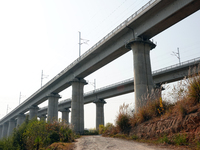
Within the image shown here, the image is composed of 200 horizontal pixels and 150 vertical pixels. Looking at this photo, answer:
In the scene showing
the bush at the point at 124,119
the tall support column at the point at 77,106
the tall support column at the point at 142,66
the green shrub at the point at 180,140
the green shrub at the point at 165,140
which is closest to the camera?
the green shrub at the point at 180,140

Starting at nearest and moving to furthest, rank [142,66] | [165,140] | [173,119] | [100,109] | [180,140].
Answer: [180,140] < [165,140] < [173,119] < [142,66] < [100,109]

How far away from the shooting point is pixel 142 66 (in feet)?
72.7

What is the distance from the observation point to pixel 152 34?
74.0ft

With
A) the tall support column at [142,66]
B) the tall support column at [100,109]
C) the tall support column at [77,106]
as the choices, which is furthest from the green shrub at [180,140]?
the tall support column at [100,109]

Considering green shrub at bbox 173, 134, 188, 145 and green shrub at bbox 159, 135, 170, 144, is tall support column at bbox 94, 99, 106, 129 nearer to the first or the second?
green shrub at bbox 159, 135, 170, 144

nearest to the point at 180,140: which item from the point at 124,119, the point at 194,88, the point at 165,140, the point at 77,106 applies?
the point at 165,140

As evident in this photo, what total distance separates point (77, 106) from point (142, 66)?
733 inches

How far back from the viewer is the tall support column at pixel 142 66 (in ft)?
70.4

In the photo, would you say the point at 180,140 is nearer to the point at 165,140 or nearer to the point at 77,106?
the point at 165,140

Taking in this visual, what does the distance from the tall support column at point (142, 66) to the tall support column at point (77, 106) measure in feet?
56.5

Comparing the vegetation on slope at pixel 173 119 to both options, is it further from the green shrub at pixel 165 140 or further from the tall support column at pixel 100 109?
the tall support column at pixel 100 109

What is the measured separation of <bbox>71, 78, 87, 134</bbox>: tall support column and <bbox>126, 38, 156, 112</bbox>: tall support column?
17216 mm

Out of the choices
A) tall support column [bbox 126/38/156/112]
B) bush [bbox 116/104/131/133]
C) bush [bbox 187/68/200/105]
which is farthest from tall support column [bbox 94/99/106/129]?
bush [bbox 187/68/200/105]

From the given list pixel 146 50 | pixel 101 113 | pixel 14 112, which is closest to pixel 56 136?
pixel 146 50
